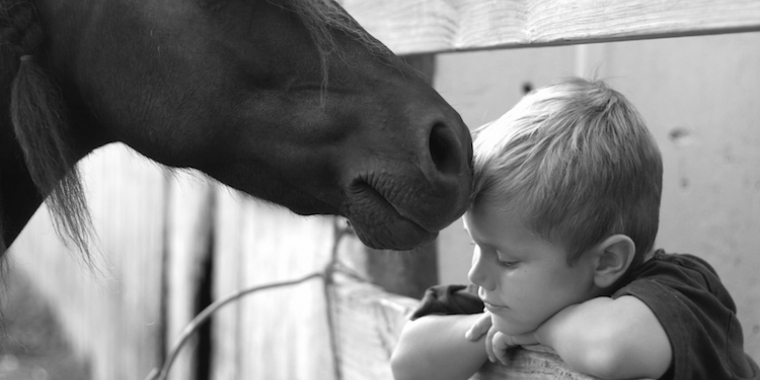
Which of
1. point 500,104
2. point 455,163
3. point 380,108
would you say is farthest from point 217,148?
point 500,104

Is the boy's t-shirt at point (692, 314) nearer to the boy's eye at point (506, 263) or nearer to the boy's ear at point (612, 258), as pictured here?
the boy's ear at point (612, 258)

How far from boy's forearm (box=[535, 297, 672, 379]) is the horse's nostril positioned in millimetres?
280

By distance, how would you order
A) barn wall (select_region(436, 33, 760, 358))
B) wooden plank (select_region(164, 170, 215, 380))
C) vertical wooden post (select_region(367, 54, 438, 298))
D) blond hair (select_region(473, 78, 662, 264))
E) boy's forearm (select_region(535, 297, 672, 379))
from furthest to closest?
wooden plank (select_region(164, 170, 215, 380)), vertical wooden post (select_region(367, 54, 438, 298)), barn wall (select_region(436, 33, 760, 358)), blond hair (select_region(473, 78, 662, 264)), boy's forearm (select_region(535, 297, 672, 379))

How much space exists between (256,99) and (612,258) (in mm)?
595

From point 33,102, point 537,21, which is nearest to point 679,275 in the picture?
point 537,21

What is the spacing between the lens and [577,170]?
1.10 metres

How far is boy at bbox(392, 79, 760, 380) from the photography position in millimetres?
1062

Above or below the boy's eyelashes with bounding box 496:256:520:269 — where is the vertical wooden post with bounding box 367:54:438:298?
below

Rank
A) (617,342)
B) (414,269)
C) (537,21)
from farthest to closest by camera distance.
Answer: (414,269)
(537,21)
(617,342)

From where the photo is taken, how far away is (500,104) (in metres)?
2.47

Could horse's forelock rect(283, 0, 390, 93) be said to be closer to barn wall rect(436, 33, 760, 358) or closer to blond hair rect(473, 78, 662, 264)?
blond hair rect(473, 78, 662, 264)

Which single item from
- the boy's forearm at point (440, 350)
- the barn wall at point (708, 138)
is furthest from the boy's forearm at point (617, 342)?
the barn wall at point (708, 138)

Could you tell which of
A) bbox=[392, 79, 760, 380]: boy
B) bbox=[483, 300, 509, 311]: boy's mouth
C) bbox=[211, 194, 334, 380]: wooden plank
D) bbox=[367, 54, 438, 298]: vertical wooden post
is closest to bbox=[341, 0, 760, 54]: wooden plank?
bbox=[392, 79, 760, 380]: boy

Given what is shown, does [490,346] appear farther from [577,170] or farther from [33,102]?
[33,102]
